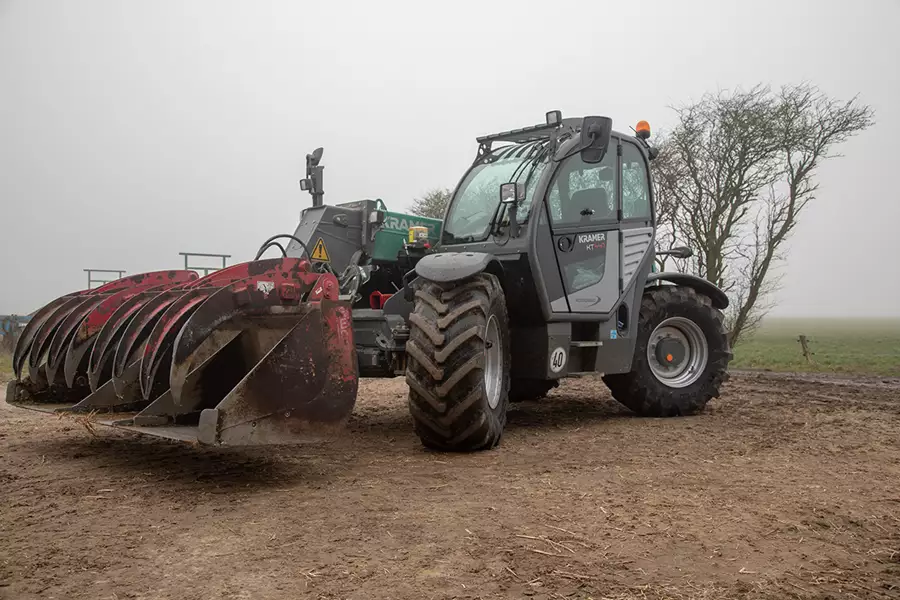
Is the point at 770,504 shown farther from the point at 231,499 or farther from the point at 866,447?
the point at 231,499

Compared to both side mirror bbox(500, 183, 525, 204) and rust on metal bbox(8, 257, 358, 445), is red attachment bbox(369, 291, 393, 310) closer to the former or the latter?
side mirror bbox(500, 183, 525, 204)

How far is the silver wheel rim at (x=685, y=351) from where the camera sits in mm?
7379

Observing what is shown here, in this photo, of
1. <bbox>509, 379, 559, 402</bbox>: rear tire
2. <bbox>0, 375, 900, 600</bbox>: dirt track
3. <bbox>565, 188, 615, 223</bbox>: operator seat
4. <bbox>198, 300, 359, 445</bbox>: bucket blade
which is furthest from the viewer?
<bbox>509, 379, 559, 402</bbox>: rear tire

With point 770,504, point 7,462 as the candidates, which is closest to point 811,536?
point 770,504

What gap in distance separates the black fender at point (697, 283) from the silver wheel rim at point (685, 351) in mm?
410

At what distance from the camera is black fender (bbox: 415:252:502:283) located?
5.09m

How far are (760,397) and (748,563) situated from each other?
6.32 metres

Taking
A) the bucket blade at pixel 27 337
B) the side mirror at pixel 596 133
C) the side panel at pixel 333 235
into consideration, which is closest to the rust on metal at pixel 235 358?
the bucket blade at pixel 27 337

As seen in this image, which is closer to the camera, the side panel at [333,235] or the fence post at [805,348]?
the side panel at [333,235]

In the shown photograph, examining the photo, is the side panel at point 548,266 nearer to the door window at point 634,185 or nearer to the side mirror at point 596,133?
the side mirror at point 596,133

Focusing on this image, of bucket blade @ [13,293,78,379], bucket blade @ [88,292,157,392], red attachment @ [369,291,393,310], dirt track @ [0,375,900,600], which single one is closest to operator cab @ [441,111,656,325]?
red attachment @ [369,291,393,310]

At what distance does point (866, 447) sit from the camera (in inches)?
216

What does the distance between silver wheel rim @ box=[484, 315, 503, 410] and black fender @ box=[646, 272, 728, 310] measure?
2.31m

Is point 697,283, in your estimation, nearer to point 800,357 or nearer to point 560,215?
point 560,215
